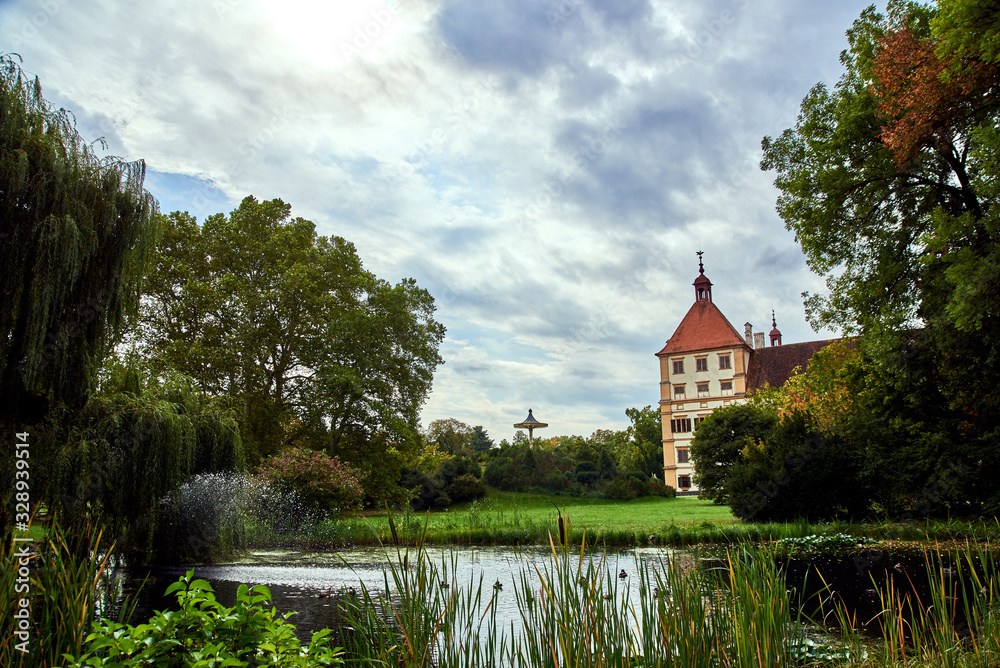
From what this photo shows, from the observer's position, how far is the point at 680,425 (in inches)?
1804

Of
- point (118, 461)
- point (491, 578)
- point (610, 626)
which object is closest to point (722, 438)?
point (491, 578)

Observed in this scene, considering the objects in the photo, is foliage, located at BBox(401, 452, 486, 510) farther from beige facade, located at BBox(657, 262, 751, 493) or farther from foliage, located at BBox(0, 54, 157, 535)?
foliage, located at BBox(0, 54, 157, 535)

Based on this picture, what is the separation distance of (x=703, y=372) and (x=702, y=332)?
122 inches

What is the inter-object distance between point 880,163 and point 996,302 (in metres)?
4.48

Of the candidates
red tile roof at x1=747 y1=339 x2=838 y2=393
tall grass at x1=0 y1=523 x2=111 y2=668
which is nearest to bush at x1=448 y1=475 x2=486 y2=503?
red tile roof at x1=747 y1=339 x2=838 y2=393

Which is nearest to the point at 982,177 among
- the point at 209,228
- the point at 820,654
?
the point at 820,654

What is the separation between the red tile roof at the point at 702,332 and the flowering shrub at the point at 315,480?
3561 cm

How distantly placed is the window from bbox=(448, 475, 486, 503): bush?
20875 mm

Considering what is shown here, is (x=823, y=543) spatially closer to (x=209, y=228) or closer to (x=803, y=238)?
(x=803, y=238)

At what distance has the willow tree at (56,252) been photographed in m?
7.69

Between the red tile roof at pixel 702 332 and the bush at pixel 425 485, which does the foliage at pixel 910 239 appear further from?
the red tile roof at pixel 702 332

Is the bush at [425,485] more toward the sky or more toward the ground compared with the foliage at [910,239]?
more toward the ground

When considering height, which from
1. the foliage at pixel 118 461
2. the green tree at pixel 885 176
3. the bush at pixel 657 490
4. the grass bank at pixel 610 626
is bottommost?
the bush at pixel 657 490

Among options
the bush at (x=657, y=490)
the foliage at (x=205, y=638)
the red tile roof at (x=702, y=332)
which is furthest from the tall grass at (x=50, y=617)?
the red tile roof at (x=702, y=332)
